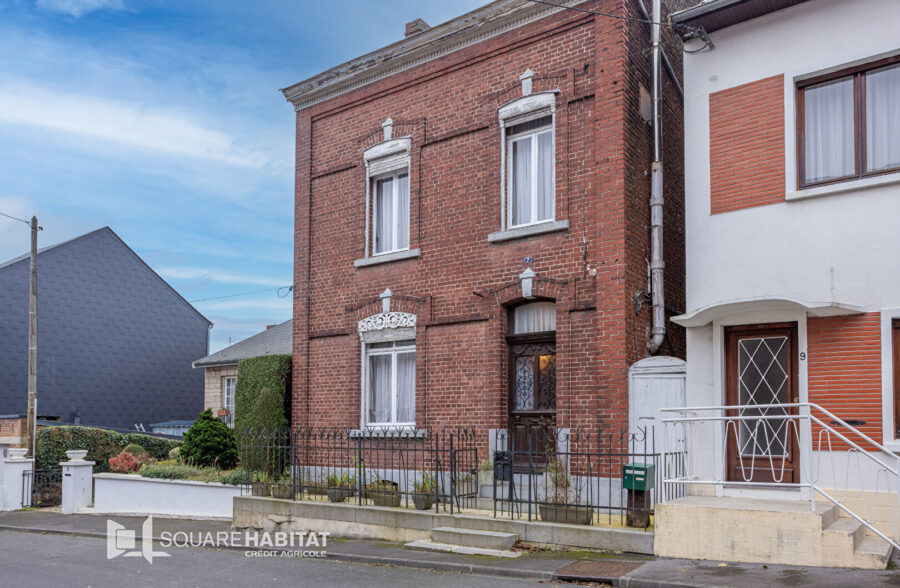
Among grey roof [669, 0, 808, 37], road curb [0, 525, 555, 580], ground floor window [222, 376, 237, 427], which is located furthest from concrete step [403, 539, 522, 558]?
ground floor window [222, 376, 237, 427]

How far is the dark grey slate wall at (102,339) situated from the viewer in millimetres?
27234

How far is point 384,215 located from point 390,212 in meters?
0.15

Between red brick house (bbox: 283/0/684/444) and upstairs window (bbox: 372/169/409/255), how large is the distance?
0.12ft

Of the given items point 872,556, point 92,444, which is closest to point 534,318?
point 872,556

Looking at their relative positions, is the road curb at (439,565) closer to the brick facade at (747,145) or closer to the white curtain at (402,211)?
the brick facade at (747,145)

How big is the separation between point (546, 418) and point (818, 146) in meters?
5.29

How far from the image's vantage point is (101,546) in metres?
12.8

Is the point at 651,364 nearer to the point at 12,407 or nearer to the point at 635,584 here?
the point at 635,584

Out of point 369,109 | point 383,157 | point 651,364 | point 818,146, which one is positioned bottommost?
point 651,364

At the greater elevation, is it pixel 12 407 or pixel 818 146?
pixel 818 146

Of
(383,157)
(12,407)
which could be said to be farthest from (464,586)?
(12,407)

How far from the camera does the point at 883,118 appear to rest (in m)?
9.87

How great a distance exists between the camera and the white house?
9305 mm

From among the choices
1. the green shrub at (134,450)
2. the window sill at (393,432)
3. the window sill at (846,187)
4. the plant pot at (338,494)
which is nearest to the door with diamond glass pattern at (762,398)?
the window sill at (846,187)
